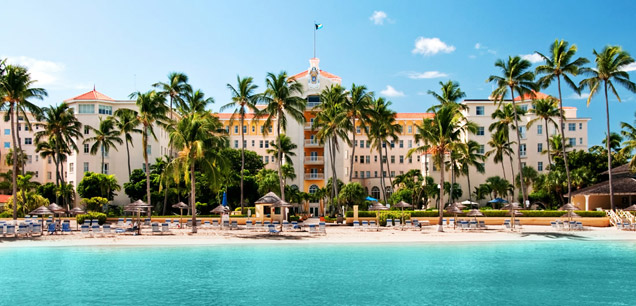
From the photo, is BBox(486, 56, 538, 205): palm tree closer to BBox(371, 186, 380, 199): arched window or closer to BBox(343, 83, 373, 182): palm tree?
BBox(343, 83, 373, 182): palm tree

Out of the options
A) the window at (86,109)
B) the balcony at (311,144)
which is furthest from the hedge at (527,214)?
the window at (86,109)

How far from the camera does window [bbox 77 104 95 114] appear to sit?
213 ft

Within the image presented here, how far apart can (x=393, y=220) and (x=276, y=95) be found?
15276 millimetres

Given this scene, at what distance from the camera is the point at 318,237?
33125 mm

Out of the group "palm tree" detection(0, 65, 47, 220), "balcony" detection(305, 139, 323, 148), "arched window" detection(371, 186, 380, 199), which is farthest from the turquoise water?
"arched window" detection(371, 186, 380, 199)

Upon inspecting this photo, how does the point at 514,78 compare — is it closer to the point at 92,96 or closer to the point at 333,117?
the point at 333,117

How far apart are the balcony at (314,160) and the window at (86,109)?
1100 inches

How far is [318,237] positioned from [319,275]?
12416 mm

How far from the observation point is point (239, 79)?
5153cm

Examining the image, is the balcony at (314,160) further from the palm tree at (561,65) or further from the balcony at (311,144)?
the palm tree at (561,65)

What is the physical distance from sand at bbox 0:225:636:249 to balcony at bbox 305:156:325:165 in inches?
1344

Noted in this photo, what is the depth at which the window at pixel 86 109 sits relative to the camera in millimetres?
65062

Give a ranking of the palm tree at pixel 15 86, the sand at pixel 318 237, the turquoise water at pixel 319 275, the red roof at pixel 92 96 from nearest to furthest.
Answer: the turquoise water at pixel 319 275, the sand at pixel 318 237, the palm tree at pixel 15 86, the red roof at pixel 92 96

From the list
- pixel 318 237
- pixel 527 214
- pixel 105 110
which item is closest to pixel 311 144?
pixel 105 110
